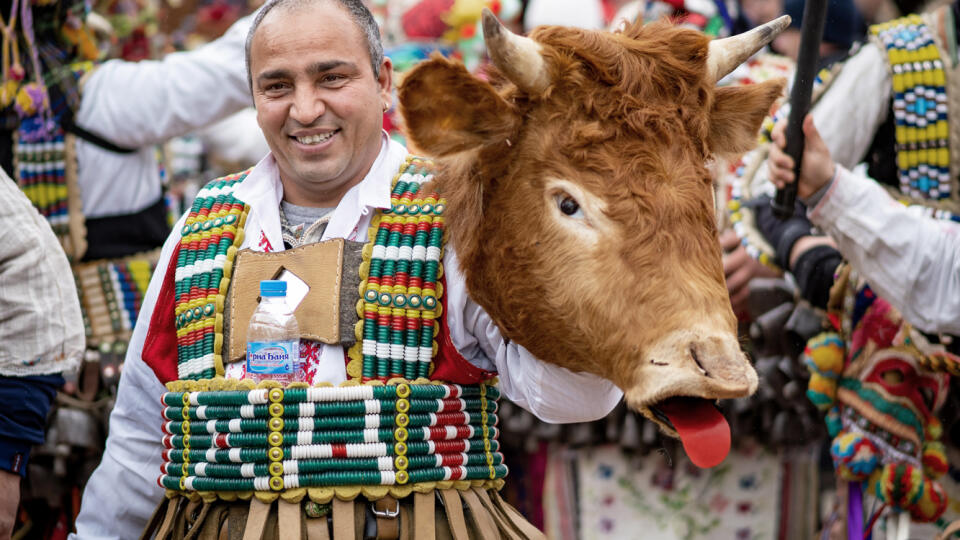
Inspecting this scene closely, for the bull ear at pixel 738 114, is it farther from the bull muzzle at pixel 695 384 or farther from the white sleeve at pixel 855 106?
the white sleeve at pixel 855 106

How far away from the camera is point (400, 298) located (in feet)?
8.02

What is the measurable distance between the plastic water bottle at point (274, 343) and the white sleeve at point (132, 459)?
0.39m

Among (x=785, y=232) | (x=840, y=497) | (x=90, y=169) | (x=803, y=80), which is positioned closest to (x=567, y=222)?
(x=803, y=80)

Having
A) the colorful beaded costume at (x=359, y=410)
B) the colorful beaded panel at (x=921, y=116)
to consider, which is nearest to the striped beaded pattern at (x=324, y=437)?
the colorful beaded costume at (x=359, y=410)

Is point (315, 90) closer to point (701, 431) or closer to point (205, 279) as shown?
point (205, 279)

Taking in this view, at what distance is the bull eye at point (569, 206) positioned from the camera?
7.16ft

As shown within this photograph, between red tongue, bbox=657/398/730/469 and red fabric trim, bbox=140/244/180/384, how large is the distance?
3.95 ft

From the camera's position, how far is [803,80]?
3182mm

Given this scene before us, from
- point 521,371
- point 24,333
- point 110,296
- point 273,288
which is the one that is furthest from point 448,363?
point 110,296

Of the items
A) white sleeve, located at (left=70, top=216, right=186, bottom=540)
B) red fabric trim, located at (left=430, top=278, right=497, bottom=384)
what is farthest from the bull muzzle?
white sleeve, located at (left=70, top=216, right=186, bottom=540)

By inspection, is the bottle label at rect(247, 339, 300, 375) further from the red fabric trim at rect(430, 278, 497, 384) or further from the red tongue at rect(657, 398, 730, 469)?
the red tongue at rect(657, 398, 730, 469)

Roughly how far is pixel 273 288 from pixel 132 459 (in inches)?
24.6

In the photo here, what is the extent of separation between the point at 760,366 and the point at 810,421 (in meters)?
0.43

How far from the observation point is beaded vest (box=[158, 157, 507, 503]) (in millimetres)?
2373
